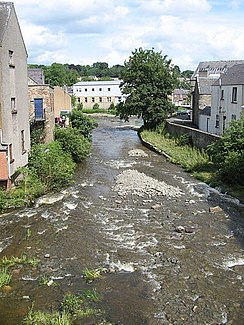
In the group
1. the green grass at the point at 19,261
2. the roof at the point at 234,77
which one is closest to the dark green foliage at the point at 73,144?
the roof at the point at 234,77

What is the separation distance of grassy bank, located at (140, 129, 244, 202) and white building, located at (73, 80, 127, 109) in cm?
5770

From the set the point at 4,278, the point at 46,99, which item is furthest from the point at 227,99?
the point at 4,278

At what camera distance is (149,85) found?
4944 cm

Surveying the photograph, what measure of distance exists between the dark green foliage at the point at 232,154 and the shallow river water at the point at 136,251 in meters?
1.63

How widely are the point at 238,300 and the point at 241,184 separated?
44.4 feet

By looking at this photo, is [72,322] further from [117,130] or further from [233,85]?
[117,130]

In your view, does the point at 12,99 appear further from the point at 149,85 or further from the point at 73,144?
the point at 149,85

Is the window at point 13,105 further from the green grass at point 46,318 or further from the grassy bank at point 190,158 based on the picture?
the green grass at point 46,318

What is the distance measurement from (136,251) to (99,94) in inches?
3623

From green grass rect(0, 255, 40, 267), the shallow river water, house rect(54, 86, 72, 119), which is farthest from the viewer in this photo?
house rect(54, 86, 72, 119)

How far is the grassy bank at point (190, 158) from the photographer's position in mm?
24656

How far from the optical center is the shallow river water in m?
11.4

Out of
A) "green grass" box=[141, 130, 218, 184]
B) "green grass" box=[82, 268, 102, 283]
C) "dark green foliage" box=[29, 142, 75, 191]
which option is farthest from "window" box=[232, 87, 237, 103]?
"green grass" box=[82, 268, 102, 283]

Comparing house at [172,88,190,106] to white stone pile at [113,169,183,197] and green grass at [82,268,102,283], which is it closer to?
white stone pile at [113,169,183,197]
